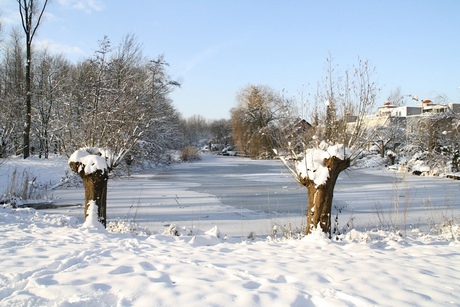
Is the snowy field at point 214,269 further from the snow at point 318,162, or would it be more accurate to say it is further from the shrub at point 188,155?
the shrub at point 188,155

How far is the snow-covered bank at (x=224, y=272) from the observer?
8.70ft

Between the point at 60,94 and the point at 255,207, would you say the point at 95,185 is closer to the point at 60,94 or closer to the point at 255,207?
the point at 255,207

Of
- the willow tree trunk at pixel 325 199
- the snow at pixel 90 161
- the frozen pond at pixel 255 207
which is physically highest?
the snow at pixel 90 161

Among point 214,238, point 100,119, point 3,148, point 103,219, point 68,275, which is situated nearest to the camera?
point 68,275

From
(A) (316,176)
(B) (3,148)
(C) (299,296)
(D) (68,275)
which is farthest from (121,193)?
(C) (299,296)

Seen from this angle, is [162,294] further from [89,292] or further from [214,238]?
[214,238]

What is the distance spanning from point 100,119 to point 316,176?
466 cm

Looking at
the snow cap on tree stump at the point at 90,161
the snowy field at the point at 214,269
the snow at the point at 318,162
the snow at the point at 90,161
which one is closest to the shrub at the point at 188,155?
the snowy field at the point at 214,269

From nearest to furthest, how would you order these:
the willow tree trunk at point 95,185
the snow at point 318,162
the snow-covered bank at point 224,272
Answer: the snow-covered bank at point 224,272
the snow at point 318,162
the willow tree trunk at point 95,185

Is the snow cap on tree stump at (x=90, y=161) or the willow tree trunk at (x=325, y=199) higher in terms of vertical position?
the snow cap on tree stump at (x=90, y=161)

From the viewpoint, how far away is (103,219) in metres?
6.55

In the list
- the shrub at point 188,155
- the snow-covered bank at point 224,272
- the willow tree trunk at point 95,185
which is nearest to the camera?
the snow-covered bank at point 224,272

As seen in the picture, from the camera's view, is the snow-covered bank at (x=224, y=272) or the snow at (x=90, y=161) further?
the snow at (x=90, y=161)

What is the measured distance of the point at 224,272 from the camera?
335cm
